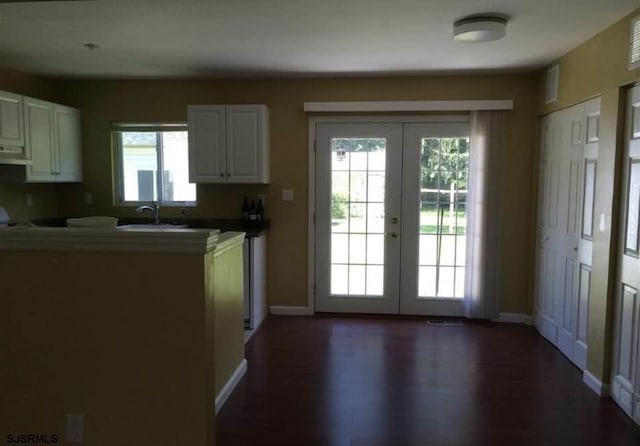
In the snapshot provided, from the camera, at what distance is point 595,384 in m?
3.11

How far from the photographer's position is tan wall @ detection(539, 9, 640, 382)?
2.90 meters

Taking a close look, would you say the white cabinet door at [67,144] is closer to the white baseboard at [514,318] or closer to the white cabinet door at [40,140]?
the white cabinet door at [40,140]

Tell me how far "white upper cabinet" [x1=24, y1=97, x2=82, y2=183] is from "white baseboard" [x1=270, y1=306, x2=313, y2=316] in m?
2.54

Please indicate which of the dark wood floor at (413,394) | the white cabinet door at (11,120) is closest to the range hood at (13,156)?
the white cabinet door at (11,120)

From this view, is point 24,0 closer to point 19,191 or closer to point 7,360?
point 7,360

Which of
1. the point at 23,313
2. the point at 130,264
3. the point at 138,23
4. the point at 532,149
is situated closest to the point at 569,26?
the point at 532,149

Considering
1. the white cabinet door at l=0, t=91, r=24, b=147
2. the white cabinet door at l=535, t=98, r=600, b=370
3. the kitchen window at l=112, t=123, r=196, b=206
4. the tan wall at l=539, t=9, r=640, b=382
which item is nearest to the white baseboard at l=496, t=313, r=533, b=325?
the white cabinet door at l=535, t=98, r=600, b=370

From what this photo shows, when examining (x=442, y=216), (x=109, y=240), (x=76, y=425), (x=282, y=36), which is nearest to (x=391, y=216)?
(x=442, y=216)

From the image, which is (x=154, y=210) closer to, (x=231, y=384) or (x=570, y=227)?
(x=231, y=384)

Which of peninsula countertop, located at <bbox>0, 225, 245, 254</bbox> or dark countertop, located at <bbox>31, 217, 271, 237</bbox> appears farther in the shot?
dark countertop, located at <bbox>31, 217, 271, 237</bbox>

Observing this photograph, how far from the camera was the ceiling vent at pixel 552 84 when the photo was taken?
3.95 metres

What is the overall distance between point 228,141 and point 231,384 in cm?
239

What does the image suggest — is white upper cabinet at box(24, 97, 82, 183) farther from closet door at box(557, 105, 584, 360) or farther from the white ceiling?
closet door at box(557, 105, 584, 360)

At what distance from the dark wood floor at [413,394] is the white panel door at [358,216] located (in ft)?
2.05
